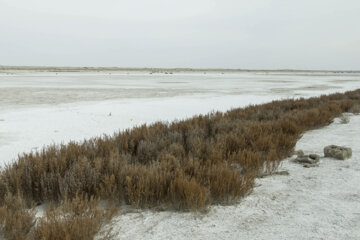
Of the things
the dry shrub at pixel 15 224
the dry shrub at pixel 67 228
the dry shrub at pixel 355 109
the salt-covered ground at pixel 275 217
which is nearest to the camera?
the dry shrub at pixel 67 228

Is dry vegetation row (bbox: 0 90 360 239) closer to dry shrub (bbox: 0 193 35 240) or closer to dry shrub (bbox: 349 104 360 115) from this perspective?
dry shrub (bbox: 0 193 35 240)

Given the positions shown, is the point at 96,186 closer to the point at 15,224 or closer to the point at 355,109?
the point at 15,224

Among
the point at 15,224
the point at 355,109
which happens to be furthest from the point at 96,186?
the point at 355,109

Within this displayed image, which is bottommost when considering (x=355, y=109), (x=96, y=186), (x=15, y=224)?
(x=355, y=109)

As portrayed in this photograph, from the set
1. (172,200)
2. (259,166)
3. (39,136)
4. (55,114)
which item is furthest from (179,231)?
(55,114)

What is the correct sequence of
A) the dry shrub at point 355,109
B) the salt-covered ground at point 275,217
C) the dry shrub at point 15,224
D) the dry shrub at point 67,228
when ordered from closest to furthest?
the dry shrub at point 67,228
the dry shrub at point 15,224
the salt-covered ground at point 275,217
the dry shrub at point 355,109

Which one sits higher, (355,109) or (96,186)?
(96,186)

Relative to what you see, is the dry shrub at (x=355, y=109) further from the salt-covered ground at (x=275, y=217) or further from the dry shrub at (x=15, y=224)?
the dry shrub at (x=15, y=224)

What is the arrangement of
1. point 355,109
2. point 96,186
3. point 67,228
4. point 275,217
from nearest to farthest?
point 67,228
point 275,217
point 96,186
point 355,109

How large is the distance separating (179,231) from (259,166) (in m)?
1.73

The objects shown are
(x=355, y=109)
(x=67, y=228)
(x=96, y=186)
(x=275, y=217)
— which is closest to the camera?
(x=67, y=228)

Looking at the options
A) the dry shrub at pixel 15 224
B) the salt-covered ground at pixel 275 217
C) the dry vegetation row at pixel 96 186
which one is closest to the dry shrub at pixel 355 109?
the salt-covered ground at pixel 275 217

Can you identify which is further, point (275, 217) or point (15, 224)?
point (275, 217)

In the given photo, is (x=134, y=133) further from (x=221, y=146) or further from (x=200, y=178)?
(x=200, y=178)
